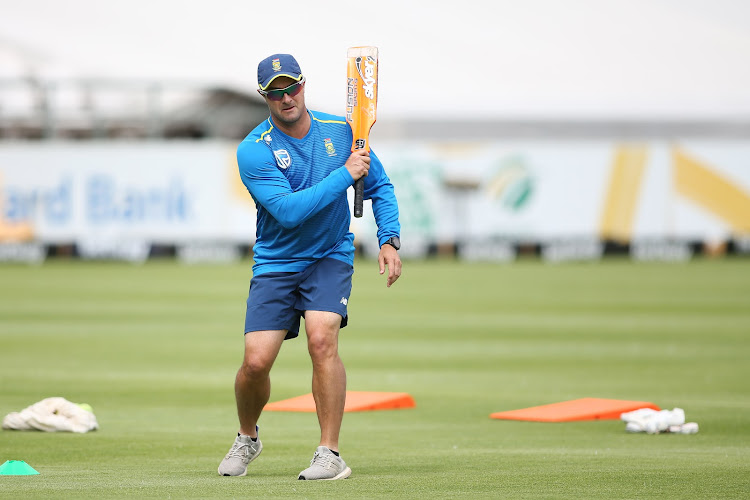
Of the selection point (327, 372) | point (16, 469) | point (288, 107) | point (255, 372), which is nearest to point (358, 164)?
point (288, 107)

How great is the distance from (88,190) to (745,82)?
2823 cm

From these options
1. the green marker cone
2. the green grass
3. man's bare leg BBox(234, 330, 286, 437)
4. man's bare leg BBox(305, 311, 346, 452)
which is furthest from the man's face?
the green marker cone

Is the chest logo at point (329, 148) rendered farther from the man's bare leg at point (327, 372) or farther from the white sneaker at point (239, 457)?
the white sneaker at point (239, 457)

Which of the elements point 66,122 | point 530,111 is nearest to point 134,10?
point 66,122

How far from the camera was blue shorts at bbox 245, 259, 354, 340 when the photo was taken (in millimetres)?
7180

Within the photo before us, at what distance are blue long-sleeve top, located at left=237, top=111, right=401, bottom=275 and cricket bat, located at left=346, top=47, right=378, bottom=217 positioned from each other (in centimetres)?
7

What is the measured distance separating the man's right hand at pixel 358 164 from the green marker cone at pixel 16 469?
240 centimetres

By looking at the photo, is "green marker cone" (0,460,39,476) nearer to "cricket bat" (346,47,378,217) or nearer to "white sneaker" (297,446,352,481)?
"white sneaker" (297,446,352,481)

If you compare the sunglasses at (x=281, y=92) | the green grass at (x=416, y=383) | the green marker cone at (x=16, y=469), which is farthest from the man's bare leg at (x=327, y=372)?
the green marker cone at (x=16, y=469)

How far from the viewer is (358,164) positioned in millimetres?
7102

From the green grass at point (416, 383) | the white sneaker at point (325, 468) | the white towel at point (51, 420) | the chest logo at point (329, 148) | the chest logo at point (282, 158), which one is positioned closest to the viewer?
the white sneaker at point (325, 468)

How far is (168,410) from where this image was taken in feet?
36.0

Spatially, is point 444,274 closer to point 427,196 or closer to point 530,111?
point 427,196

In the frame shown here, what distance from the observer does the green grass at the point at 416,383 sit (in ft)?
23.1
